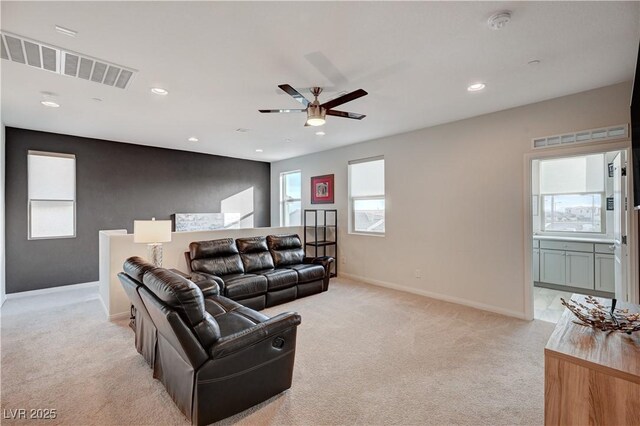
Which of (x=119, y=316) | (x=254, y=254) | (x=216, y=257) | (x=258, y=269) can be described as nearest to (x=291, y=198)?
(x=254, y=254)

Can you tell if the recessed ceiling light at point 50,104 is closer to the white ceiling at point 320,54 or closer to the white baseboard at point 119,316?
the white ceiling at point 320,54

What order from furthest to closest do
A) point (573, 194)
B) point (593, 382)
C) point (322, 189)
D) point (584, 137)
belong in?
1. point (322, 189)
2. point (573, 194)
3. point (584, 137)
4. point (593, 382)

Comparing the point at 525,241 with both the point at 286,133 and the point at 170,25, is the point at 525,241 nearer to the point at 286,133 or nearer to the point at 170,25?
the point at 286,133

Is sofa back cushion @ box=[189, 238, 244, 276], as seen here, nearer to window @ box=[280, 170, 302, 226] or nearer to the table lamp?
the table lamp

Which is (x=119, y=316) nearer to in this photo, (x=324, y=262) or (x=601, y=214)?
(x=324, y=262)

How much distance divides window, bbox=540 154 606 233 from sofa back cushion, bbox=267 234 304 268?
4603mm

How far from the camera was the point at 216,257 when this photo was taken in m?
4.42

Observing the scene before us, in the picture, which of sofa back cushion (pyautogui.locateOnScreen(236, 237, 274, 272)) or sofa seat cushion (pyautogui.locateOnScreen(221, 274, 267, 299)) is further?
sofa back cushion (pyautogui.locateOnScreen(236, 237, 274, 272))

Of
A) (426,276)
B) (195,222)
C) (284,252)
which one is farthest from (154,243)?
(426,276)

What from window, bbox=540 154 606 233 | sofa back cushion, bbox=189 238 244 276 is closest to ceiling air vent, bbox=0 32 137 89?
sofa back cushion, bbox=189 238 244 276

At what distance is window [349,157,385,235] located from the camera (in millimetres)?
5543

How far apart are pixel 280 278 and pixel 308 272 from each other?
545 millimetres

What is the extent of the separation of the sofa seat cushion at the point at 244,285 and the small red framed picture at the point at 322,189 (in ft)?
8.83

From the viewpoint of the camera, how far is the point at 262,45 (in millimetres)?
2322
